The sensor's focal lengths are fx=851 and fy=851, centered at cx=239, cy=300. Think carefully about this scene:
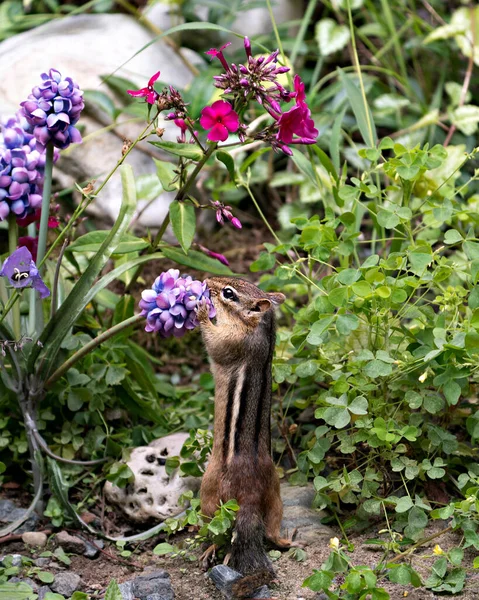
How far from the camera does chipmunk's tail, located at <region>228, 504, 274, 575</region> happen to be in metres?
2.91

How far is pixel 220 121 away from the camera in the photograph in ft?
10.0

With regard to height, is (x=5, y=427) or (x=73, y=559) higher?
(x=5, y=427)

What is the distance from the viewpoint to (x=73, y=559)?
3277 mm

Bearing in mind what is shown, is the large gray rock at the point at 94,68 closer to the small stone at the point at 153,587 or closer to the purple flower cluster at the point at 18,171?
the purple flower cluster at the point at 18,171

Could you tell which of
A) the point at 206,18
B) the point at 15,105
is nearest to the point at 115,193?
the point at 15,105

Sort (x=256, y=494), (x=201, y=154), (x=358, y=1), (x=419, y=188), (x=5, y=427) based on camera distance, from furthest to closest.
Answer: (x=358, y=1) → (x=419, y=188) → (x=5, y=427) → (x=201, y=154) → (x=256, y=494)

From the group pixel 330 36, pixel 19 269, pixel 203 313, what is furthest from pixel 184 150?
pixel 330 36

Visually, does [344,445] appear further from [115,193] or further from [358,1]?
[358,1]

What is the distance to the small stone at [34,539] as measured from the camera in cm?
330

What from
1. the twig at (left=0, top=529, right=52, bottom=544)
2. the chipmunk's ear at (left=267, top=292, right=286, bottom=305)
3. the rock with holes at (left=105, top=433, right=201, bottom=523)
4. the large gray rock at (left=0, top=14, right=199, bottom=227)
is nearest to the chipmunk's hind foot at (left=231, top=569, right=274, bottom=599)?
the rock with holes at (left=105, top=433, right=201, bottom=523)

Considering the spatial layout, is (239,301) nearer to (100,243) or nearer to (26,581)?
(100,243)

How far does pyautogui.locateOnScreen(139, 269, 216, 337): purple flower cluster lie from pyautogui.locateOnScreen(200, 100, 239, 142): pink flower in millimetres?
536

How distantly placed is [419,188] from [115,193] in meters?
1.86

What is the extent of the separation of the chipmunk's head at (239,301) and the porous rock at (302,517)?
74cm
